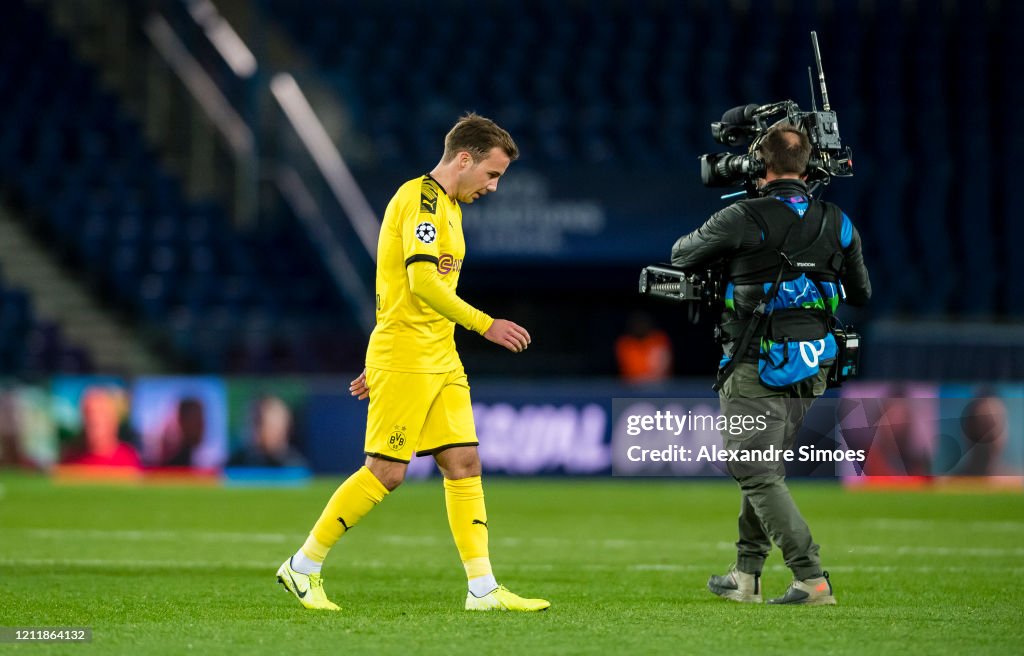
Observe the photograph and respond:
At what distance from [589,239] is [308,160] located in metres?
3.82

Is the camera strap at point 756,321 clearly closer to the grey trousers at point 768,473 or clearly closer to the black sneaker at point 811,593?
the grey trousers at point 768,473

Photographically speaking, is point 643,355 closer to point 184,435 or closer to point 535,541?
point 184,435

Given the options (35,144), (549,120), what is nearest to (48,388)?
(35,144)

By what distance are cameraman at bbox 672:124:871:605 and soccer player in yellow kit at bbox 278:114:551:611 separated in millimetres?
1034

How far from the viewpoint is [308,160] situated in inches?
744

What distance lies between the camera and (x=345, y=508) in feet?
20.3

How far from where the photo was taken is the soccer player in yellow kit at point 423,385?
20.2ft

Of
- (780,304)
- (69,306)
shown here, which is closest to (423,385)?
(780,304)

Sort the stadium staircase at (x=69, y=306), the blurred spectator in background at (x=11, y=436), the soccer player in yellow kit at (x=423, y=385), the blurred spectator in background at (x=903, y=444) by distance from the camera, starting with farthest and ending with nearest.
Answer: the stadium staircase at (x=69, y=306) → the blurred spectator in background at (x=11, y=436) → the blurred spectator in background at (x=903, y=444) → the soccer player in yellow kit at (x=423, y=385)

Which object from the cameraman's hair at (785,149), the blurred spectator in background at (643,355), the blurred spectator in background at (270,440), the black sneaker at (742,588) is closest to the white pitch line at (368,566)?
the black sneaker at (742,588)

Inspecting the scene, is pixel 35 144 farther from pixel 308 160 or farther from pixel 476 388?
pixel 476 388

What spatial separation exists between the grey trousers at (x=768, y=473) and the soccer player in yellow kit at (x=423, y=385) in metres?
1.08

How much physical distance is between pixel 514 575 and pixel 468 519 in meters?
1.53

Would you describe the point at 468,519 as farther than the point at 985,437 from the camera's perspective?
No
